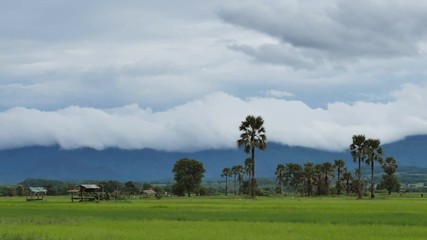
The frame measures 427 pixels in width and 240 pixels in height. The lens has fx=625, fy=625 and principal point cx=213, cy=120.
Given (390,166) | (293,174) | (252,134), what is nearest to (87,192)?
(252,134)

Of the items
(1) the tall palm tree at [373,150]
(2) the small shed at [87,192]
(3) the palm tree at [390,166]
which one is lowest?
(2) the small shed at [87,192]

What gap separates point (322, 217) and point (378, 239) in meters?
15.6

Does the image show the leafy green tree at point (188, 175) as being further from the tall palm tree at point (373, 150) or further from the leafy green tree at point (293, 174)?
the tall palm tree at point (373, 150)

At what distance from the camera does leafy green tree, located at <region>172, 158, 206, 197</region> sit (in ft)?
536

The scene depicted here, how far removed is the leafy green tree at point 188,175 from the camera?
16338cm

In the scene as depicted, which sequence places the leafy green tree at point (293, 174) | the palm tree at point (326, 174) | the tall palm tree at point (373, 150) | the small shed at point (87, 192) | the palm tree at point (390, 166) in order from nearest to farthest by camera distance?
the small shed at point (87, 192) → the tall palm tree at point (373, 150) → the palm tree at point (326, 174) → the palm tree at point (390, 166) → the leafy green tree at point (293, 174)

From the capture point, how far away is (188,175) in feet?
543

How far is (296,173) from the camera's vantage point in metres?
194

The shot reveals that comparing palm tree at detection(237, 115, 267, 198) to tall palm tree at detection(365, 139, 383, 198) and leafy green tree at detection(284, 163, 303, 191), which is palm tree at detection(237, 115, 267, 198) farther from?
leafy green tree at detection(284, 163, 303, 191)

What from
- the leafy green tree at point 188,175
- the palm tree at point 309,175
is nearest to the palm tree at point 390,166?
the palm tree at point 309,175

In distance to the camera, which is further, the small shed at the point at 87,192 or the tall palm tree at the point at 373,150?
the tall palm tree at the point at 373,150

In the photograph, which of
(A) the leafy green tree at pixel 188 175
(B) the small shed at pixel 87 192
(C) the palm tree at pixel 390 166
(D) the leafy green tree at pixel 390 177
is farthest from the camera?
(A) the leafy green tree at pixel 188 175

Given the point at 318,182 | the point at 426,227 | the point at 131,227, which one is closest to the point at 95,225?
the point at 131,227

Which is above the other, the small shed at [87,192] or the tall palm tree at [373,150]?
the tall palm tree at [373,150]
